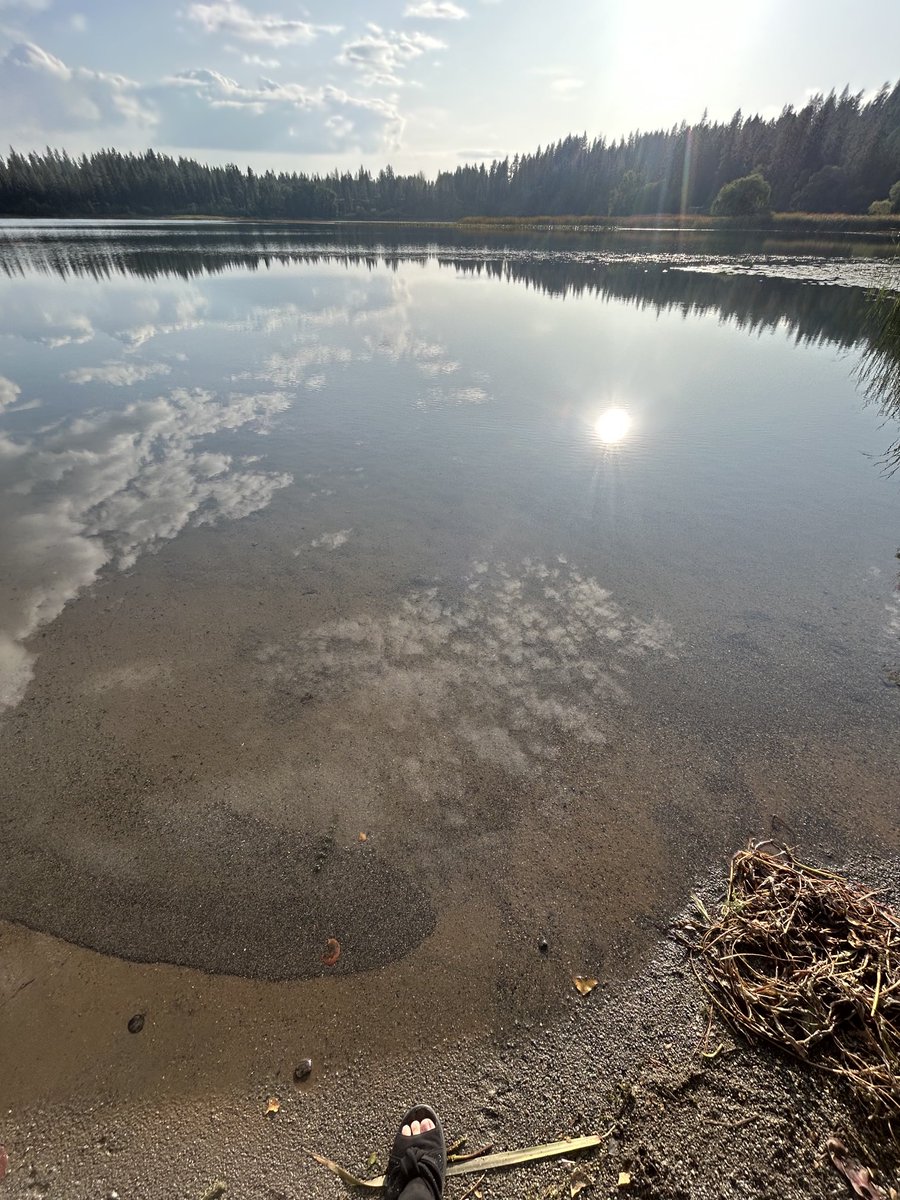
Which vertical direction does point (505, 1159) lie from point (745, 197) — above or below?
below

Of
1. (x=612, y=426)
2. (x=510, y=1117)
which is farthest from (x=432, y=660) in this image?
(x=612, y=426)

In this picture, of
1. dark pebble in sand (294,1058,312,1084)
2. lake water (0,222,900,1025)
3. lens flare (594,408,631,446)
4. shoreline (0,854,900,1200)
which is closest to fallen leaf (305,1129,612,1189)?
shoreline (0,854,900,1200)

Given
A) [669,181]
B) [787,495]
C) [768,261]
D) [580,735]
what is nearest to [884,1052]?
[580,735]

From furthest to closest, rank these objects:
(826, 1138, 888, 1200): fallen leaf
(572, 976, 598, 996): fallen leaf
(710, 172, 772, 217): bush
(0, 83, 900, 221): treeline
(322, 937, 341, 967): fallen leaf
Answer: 1. (0, 83, 900, 221): treeline
2. (710, 172, 772, 217): bush
3. (322, 937, 341, 967): fallen leaf
4. (572, 976, 598, 996): fallen leaf
5. (826, 1138, 888, 1200): fallen leaf

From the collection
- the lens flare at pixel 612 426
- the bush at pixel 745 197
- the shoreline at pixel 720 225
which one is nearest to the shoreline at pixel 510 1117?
the lens flare at pixel 612 426

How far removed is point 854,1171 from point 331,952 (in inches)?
108

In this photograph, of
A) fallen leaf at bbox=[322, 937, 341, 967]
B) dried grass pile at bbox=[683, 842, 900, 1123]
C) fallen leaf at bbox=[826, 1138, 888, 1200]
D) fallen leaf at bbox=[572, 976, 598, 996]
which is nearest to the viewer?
fallen leaf at bbox=[826, 1138, 888, 1200]

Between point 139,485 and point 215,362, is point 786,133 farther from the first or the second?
point 139,485

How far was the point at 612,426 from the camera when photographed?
11.0 m

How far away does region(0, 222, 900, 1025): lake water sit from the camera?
11.6 ft

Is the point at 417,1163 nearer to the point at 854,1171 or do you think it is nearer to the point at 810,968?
the point at 854,1171

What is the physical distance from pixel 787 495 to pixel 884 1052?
805 centimetres

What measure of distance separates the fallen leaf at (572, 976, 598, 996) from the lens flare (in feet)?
30.5

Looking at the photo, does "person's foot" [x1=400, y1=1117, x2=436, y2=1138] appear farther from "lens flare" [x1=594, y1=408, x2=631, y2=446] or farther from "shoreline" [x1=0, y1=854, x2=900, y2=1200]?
"lens flare" [x1=594, y1=408, x2=631, y2=446]
